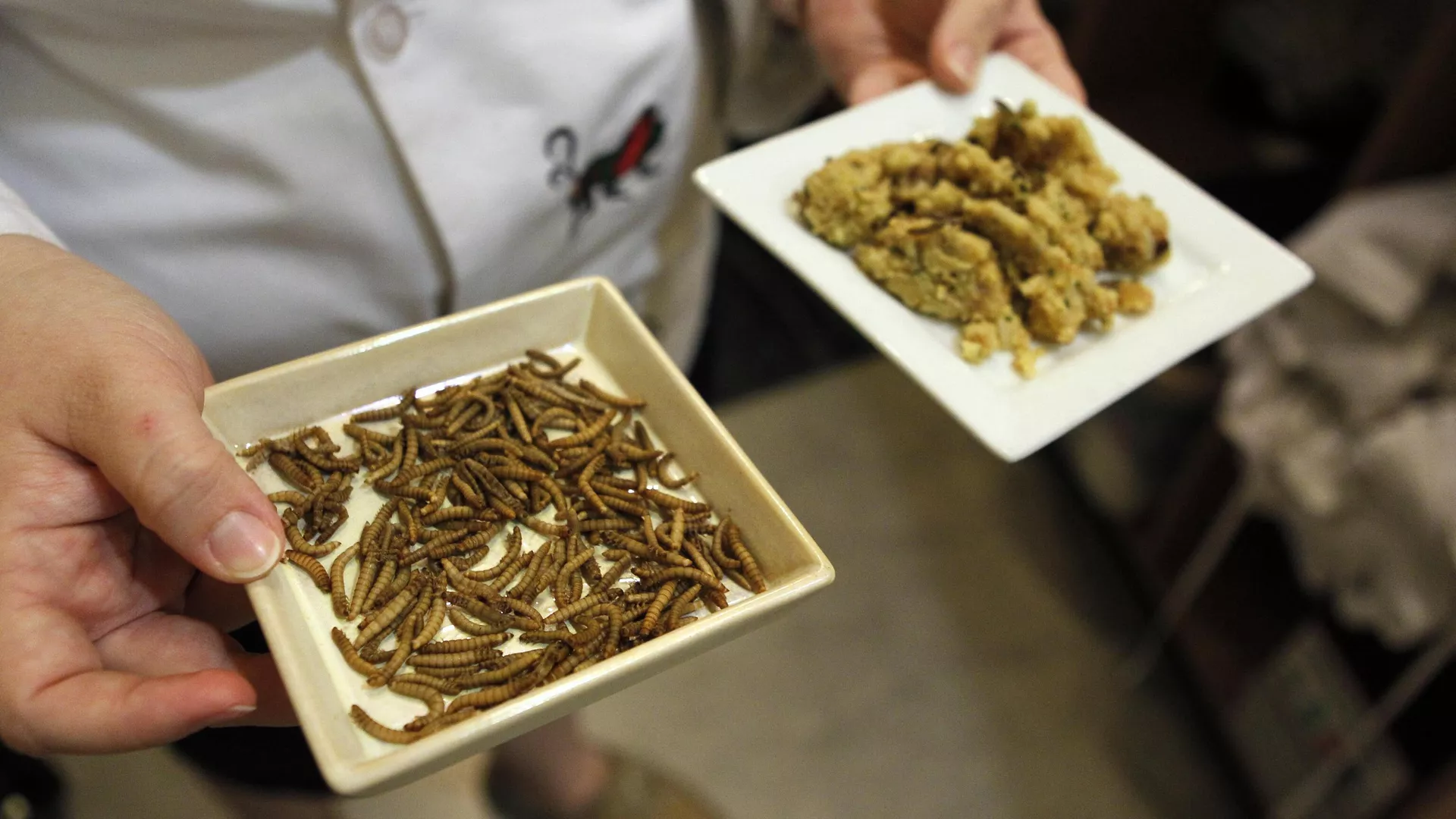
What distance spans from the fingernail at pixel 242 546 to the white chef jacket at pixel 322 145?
29 cm

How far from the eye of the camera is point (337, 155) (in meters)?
0.74

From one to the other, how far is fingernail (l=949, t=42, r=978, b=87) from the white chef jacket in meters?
0.29

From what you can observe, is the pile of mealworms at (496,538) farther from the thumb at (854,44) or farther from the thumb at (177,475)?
the thumb at (854,44)

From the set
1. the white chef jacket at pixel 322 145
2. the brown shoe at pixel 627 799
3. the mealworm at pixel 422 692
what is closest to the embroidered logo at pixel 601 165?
the white chef jacket at pixel 322 145

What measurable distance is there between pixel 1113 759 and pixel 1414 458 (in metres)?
0.64

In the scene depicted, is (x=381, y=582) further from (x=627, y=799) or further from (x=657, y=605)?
(x=627, y=799)

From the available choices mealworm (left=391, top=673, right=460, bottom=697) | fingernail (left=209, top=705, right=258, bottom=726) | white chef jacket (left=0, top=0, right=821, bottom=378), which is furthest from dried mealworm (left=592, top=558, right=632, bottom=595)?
white chef jacket (left=0, top=0, right=821, bottom=378)

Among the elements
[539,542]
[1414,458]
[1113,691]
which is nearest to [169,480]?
[539,542]

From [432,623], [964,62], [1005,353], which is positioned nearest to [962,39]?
[964,62]

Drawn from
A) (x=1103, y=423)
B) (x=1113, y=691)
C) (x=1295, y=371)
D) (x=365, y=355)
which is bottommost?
(x=1113, y=691)

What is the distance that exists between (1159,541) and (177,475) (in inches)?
60.1

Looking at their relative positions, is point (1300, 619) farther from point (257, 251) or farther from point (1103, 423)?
point (257, 251)

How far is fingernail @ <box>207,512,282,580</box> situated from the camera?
51cm

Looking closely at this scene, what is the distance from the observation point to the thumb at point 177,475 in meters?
0.50
